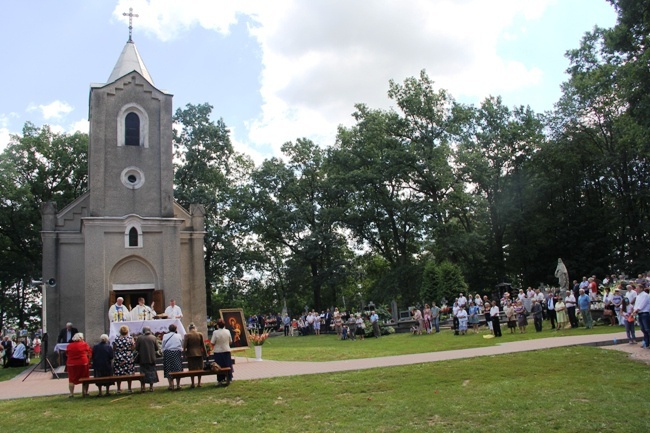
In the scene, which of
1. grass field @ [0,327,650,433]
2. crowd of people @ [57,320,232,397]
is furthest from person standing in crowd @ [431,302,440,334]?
crowd of people @ [57,320,232,397]

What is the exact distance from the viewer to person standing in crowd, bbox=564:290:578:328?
2267 cm

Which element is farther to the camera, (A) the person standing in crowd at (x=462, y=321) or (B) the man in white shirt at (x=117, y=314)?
(A) the person standing in crowd at (x=462, y=321)

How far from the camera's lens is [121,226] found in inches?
1030

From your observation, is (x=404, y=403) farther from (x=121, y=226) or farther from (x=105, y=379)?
(x=121, y=226)

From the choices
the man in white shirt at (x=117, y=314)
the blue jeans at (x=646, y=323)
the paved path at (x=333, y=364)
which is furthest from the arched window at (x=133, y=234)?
the blue jeans at (x=646, y=323)

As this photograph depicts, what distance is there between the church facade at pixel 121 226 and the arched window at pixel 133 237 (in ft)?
0.14

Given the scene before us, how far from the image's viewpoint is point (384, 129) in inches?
1817

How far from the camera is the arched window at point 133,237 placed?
26.2 m

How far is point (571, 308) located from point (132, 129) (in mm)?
21056

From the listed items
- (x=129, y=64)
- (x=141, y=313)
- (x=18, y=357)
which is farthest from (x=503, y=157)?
(x=18, y=357)

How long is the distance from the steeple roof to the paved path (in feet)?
51.8

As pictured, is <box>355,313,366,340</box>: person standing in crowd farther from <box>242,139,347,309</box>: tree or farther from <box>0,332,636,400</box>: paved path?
<box>242,139,347,309</box>: tree

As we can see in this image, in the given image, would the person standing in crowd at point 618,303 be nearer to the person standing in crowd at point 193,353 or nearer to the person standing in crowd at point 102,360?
the person standing in crowd at point 193,353

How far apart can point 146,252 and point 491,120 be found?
32.9 meters
